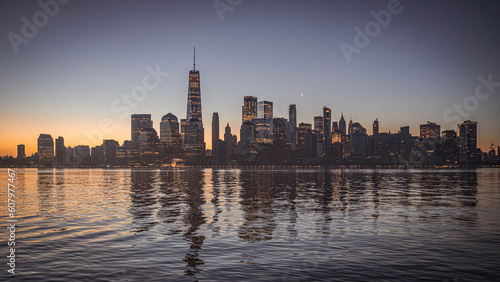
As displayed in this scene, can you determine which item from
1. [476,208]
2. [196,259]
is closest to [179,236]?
[196,259]

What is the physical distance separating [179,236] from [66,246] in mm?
8318

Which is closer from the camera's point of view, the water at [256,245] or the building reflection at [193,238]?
the water at [256,245]

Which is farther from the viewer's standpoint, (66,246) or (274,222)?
(274,222)

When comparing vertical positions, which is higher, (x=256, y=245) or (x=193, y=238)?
(x=256, y=245)

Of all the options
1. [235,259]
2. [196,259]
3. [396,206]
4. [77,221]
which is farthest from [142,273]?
[396,206]

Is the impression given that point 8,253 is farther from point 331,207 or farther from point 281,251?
point 331,207

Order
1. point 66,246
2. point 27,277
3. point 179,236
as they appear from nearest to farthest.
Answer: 1. point 27,277
2. point 66,246
3. point 179,236

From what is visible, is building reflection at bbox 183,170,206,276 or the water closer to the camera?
the water

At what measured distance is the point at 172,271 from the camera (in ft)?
67.8

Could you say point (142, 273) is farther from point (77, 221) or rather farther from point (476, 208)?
point (476, 208)

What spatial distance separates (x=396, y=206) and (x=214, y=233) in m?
31.9

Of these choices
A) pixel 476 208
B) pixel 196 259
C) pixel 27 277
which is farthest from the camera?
pixel 476 208

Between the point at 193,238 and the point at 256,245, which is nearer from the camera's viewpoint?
the point at 256,245

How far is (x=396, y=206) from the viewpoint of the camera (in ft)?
175
